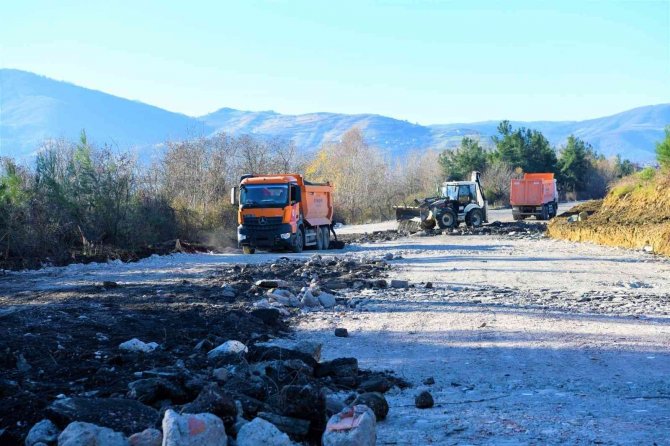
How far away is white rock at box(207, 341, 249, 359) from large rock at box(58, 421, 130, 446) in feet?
10.7

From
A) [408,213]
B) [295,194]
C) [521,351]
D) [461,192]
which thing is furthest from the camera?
[408,213]

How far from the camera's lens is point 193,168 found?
52781 millimetres

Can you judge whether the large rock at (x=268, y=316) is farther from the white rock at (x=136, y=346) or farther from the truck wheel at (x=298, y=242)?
the truck wheel at (x=298, y=242)

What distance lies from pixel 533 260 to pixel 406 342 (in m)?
13.5

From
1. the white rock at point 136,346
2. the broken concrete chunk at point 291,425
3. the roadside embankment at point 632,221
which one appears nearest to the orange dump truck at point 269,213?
the roadside embankment at point 632,221

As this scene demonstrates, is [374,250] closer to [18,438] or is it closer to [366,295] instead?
[366,295]

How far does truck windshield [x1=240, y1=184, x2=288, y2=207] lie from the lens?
27656 mm

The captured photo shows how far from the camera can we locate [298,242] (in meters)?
28.7

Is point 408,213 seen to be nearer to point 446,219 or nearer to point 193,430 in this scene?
point 446,219

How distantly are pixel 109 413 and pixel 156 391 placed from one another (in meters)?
0.78

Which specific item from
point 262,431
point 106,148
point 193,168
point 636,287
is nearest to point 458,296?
point 636,287

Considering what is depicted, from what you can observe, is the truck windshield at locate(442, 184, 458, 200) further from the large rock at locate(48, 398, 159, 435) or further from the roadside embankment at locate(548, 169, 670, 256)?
the large rock at locate(48, 398, 159, 435)

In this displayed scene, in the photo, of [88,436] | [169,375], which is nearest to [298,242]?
[169,375]

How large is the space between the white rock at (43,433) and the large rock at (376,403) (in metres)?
2.37
